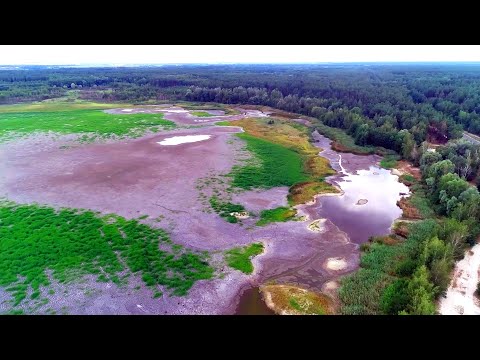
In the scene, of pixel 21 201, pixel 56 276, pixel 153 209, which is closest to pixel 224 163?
pixel 153 209

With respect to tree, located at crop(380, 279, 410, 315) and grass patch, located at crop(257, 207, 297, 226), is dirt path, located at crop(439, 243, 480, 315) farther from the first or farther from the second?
grass patch, located at crop(257, 207, 297, 226)

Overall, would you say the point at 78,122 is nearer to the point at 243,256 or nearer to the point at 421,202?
the point at 243,256

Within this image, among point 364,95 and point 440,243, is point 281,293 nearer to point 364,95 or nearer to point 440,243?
point 440,243

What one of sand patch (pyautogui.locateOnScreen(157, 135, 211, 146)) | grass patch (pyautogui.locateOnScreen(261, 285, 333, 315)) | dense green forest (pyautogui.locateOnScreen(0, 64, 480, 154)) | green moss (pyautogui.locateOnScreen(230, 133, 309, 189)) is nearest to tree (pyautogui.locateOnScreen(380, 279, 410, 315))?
grass patch (pyautogui.locateOnScreen(261, 285, 333, 315))

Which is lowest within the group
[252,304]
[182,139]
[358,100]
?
[252,304]

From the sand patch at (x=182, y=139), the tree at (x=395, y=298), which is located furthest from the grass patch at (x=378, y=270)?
the sand patch at (x=182, y=139)

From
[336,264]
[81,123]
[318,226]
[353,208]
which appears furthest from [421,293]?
[81,123]
